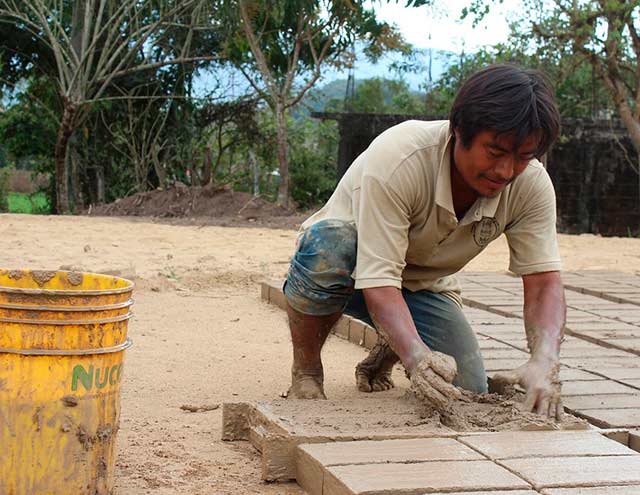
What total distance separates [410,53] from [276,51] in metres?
2.53

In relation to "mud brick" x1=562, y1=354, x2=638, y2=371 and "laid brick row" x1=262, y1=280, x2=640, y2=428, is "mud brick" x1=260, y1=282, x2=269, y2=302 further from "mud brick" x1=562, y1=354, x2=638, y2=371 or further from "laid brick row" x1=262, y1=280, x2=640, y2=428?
"mud brick" x1=562, y1=354, x2=638, y2=371

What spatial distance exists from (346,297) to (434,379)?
58cm

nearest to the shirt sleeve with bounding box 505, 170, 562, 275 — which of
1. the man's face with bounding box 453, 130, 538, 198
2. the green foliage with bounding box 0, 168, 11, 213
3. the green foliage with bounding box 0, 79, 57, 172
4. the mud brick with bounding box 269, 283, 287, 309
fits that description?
the man's face with bounding box 453, 130, 538, 198

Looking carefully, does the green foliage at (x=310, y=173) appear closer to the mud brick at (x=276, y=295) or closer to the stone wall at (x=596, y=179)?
the stone wall at (x=596, y=179)

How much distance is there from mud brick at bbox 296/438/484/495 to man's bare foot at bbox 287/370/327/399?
2.24ft

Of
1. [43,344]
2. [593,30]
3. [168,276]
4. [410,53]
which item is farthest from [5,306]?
[410,53]

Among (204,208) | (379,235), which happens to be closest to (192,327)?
(379,235)

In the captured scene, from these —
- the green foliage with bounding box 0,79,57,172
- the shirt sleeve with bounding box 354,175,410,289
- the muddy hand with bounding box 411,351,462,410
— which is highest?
the green foliage with bounding box 0,79,57,172

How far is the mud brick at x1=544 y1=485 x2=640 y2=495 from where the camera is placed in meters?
2.05

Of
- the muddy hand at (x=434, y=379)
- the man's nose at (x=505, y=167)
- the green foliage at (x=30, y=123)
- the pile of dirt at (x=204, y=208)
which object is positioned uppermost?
the green foliage at (x=30, y=123)

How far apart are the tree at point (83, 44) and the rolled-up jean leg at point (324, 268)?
9.63 metres

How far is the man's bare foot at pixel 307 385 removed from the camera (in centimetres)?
307

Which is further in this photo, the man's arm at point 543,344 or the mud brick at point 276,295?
the mud brick at point 276,295

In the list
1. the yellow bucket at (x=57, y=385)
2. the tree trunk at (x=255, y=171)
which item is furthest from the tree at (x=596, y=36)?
the yellow bucket at (x=57, y=385)
